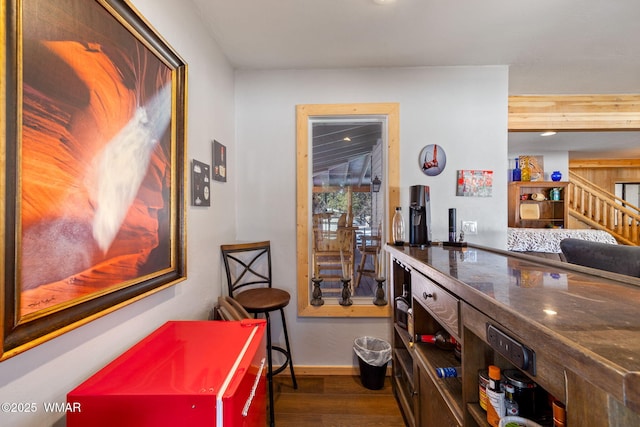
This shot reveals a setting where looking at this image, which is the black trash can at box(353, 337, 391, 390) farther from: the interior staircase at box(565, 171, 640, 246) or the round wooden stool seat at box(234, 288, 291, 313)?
the interior staircase at box(565, 171, 640, 246)

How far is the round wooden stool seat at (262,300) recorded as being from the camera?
1731 millimetres

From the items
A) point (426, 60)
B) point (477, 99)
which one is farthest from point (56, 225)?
point (477, 99)

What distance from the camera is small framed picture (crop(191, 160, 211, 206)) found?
5.01 feet

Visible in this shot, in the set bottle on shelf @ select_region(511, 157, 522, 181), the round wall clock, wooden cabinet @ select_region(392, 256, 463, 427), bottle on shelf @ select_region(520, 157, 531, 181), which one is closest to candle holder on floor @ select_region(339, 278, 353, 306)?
wooden cabinet @ select_region(392, 256, 463, 427)

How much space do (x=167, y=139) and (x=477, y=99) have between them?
2.37 m

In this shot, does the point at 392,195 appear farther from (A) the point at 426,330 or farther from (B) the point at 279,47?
(B) the point at 279,47

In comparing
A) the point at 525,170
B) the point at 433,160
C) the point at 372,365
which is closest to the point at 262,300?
the point at 372,365

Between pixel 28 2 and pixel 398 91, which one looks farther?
pixel 398 91

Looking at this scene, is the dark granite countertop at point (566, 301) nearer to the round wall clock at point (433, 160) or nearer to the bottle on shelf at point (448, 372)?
the bottle on shelf at point (448, 372)

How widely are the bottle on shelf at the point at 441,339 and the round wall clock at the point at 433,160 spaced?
1306mm

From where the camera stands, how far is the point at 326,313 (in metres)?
2.23

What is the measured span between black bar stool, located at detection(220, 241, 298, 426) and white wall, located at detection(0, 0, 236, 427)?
146 millimetres

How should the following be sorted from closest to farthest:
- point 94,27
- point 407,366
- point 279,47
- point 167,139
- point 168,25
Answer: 1. point 94,27
2. point 167,139
3. point 168,25
4. point 407,366
5. point 279,47

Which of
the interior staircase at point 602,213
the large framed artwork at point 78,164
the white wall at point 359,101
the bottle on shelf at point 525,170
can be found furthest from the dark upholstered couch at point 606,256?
the interior staircase at point 602,213
